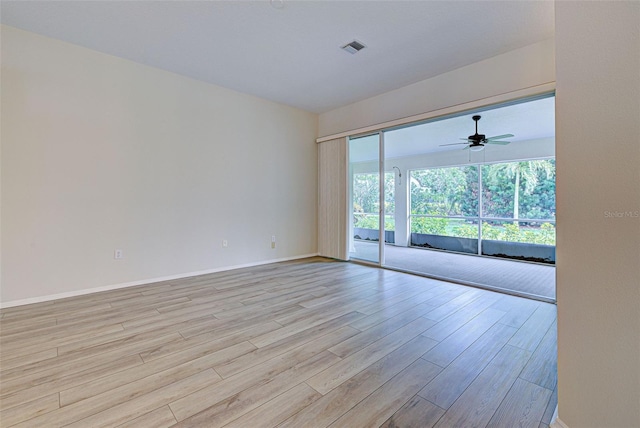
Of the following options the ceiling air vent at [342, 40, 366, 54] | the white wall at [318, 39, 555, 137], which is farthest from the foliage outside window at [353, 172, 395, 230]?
the ceiling air vent at [342, 40, 366, 54]

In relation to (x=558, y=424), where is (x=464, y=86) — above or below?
above

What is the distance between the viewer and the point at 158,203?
142 inches

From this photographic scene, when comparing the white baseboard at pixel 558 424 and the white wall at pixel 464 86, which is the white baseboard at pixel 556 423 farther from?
the white wall at pixel 464 86

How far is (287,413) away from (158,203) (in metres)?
3.24

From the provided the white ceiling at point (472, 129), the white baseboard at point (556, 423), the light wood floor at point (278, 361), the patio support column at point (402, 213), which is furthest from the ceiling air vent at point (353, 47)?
the patio support column at point (402, 213)

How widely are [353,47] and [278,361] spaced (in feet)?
10.5

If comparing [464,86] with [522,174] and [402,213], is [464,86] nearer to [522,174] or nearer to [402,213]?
[522,174]

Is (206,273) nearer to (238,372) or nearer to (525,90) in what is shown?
(238,372)

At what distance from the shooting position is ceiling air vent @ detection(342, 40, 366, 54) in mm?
2945

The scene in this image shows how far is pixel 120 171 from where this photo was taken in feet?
10.9

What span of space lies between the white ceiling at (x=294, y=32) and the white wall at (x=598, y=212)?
5.72 ft

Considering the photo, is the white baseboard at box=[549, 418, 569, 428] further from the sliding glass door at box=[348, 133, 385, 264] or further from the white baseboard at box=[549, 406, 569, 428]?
the sliding glass door at box=[348, 133, 385, 264]

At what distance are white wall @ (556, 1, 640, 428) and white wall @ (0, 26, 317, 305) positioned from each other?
3.97 m

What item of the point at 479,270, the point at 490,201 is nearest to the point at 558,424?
the point at 479,270
